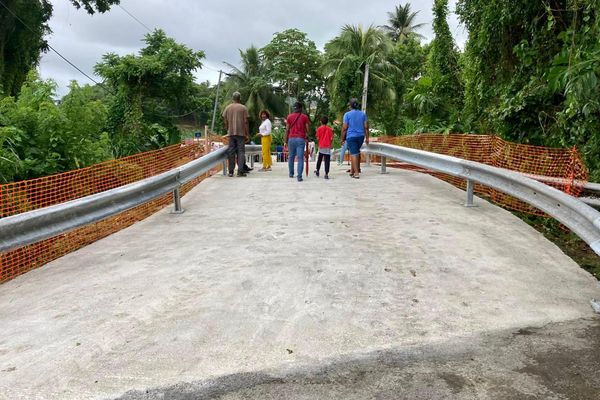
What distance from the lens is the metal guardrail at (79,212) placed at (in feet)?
14.0

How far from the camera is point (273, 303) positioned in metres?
3.94

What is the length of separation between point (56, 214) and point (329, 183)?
245 inches

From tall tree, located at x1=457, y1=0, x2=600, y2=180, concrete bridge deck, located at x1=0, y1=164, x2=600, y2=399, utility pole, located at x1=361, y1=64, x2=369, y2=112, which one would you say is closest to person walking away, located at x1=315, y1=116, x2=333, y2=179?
tall tree, located at x1=457, y1=0, x2=600, y2=180

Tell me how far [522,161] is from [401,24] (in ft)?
182

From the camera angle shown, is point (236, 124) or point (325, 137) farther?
point (325, 137)

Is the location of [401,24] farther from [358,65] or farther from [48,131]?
[48,131]

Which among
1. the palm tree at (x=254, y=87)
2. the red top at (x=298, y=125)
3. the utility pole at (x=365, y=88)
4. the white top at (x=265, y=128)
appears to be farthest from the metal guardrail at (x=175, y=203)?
the palm tree at (x=254, y=87)

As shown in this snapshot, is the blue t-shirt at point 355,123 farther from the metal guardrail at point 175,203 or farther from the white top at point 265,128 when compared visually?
the white top at point 265,128

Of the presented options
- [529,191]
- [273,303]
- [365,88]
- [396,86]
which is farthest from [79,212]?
[396,86]

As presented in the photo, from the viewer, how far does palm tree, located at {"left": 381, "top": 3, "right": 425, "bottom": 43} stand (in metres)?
58.1

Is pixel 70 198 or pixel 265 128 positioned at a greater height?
pixel 265 128

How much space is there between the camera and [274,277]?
4.48 metres

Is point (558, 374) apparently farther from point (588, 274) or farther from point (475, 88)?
point (475, 88)

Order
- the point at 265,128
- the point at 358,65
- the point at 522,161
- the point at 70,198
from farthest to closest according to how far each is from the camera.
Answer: the point at 358,65, the point at 265,128, the point at 522,161, the point at 70,198
